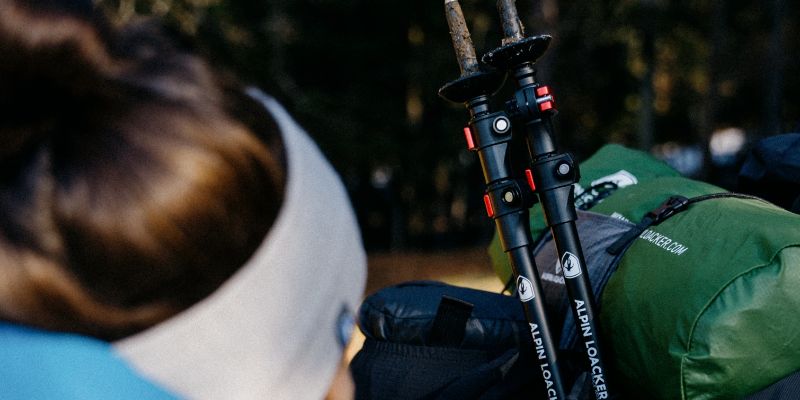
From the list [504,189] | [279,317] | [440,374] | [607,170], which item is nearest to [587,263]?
[504,189]

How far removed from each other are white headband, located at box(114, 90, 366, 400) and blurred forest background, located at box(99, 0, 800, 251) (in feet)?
31.1

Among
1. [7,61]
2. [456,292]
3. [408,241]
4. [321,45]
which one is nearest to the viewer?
[7,61]

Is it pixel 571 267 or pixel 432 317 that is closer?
pixel 571 267

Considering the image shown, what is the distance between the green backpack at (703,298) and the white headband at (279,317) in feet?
2.72

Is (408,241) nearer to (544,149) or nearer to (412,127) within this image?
(412,127)

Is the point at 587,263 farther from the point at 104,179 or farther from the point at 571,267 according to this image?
the point at 104,179

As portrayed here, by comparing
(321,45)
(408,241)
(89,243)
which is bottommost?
(408,241)

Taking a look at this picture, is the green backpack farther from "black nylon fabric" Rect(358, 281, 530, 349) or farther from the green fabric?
the green fabric

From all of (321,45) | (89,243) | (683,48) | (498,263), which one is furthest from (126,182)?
(683,48)

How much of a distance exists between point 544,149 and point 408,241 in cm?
1604

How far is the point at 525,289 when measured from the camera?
1.72 m

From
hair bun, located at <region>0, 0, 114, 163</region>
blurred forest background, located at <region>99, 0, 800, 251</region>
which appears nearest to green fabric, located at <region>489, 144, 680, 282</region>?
hair bun, located at <region>0, 0, 114, 163</region>

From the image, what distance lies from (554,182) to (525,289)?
25cm

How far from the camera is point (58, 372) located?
916 millimetres
